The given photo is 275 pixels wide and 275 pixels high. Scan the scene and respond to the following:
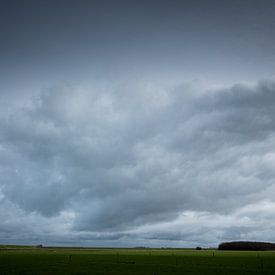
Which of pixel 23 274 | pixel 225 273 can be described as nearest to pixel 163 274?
pixel 225 273

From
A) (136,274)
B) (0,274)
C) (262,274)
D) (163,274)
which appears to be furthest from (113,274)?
(262,274)

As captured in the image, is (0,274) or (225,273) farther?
(225,273)

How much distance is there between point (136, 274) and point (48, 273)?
11.9 meters

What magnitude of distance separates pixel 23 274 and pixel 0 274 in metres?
2.94

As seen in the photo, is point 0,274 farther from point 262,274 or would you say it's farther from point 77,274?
point 262,274

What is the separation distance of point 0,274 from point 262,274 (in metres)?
35.1

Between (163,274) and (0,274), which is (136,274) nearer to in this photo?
(163,274)

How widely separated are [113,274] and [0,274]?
48.0 ft

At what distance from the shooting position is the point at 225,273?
5231 centimetres

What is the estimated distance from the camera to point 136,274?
48031 mm

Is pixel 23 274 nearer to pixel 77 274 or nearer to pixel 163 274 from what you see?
pixel 77 274

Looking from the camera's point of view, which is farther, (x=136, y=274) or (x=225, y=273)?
(x=225, y=273)

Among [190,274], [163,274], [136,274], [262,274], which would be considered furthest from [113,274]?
[262,274]

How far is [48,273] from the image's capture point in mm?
49281
